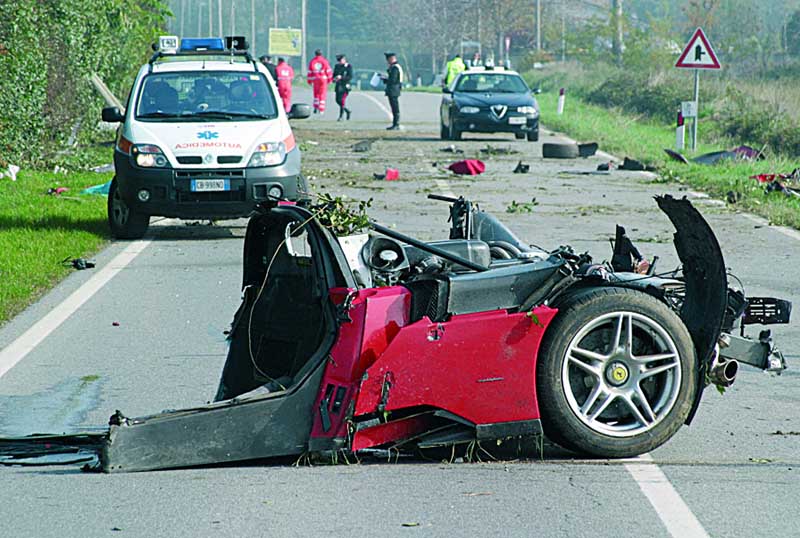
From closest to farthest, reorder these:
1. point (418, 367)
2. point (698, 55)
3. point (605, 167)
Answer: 1. point (418, 367)
2. point (605, 167)
3. point (698, 55)

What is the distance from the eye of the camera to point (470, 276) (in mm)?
5852

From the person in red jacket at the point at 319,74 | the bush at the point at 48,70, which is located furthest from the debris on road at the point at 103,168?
the person in red jacket at the point at 319,74

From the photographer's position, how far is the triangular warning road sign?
26.2 m

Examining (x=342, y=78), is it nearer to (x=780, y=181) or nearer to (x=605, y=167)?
(x=605, y=167)

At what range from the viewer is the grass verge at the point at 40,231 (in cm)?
1148

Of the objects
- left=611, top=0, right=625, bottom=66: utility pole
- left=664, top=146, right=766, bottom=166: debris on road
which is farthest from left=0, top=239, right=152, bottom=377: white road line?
left=611, top=0, right=625, bottom=66: utility pole

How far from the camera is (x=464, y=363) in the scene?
19.0 feet

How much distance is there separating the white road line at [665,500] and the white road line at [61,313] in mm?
4054

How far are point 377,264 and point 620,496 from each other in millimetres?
1500

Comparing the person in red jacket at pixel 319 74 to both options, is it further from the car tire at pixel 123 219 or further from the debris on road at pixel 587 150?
the car tire at pixel 123 219

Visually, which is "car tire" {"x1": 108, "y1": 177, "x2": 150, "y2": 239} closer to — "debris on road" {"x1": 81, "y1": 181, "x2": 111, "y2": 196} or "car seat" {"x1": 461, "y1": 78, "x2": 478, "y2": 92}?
"debris on road" {"x1": 81, "y1": 181, "x2": 111, "y2": 196}

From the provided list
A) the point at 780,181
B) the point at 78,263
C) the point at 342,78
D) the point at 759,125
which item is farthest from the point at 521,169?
the point at 342,78

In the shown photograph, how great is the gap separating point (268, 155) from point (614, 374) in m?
9.00

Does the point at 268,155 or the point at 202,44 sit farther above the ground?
the point at 202,44
